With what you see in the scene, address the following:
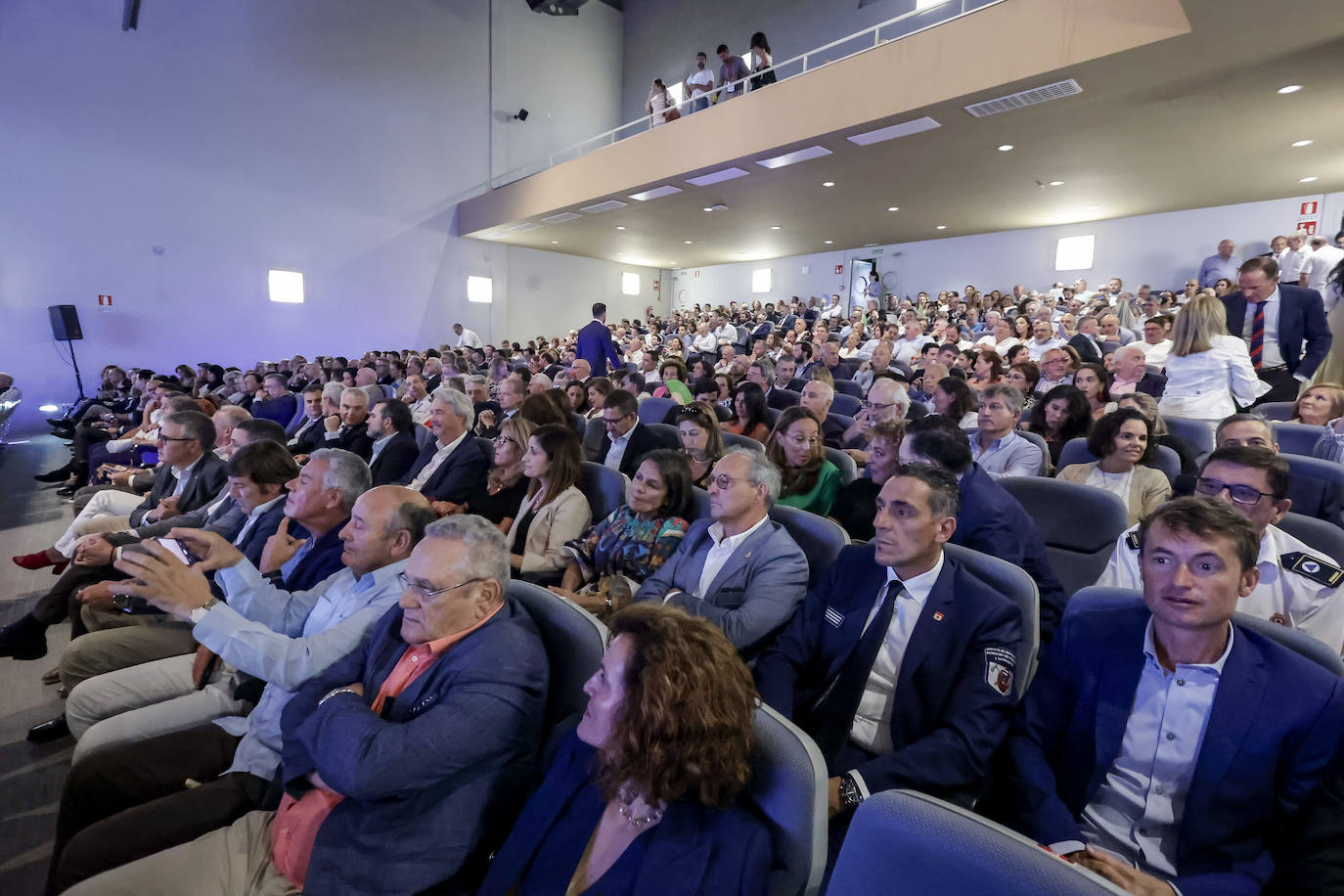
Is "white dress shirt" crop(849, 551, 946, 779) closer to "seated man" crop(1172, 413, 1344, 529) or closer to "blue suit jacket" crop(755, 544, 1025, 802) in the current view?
"blue suit jacket" crop(755, 544, 1025, 802)

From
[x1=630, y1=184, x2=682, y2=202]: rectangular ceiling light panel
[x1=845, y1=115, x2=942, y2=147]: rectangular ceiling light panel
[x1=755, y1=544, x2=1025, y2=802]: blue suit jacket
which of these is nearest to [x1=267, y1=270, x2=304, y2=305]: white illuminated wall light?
[x1=630, y1=184, x2=682, y2=202]: rectangular ceiling light panel

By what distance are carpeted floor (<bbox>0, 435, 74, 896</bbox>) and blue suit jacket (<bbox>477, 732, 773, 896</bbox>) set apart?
1.58 m

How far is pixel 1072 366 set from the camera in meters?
4.57

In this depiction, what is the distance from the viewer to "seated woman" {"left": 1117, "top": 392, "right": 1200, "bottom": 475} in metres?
3.04

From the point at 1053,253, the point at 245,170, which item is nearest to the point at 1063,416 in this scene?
the point at 1053,253

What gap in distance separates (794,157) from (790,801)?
310 inches

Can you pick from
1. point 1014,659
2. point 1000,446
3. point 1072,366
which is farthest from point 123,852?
point 1072,366

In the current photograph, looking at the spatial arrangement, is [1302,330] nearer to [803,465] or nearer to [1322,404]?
[1322,404]

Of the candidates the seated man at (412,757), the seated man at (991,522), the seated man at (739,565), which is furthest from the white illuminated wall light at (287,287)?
the seated man at (991,522)

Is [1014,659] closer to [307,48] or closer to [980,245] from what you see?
[980,245]

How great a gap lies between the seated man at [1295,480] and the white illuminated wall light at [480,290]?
1430cm

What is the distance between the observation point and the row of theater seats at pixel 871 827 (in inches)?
27.8

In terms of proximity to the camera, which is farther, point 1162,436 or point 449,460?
point 449,460

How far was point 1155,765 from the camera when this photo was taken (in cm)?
121
